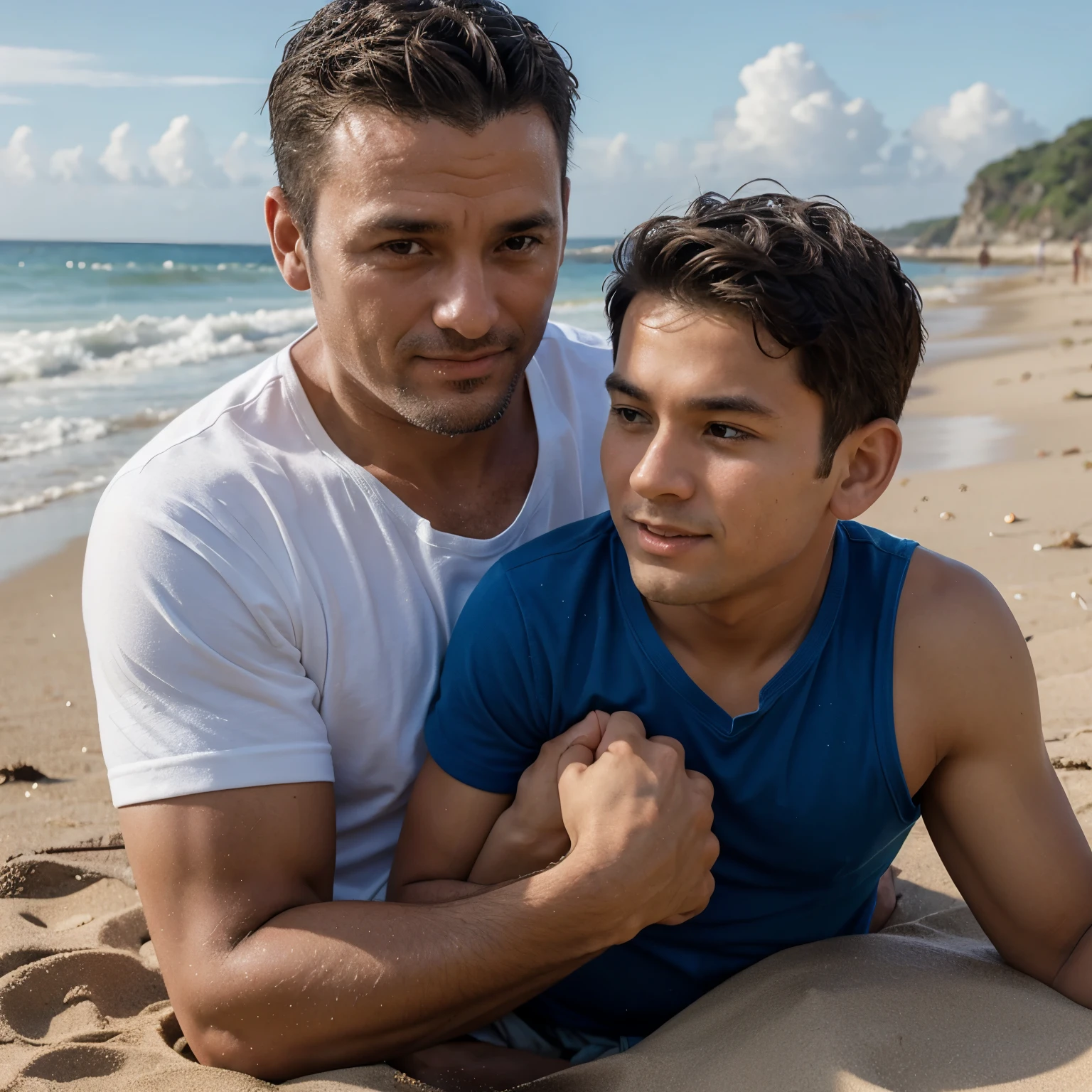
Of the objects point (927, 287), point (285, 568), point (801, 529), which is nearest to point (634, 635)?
point (801, 529)

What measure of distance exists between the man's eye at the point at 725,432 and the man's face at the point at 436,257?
2.01 feet

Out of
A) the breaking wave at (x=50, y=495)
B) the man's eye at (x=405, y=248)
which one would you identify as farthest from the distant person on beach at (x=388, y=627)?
the breaking wave at (x=50, y=495)

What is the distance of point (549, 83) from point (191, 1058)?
7.14ft

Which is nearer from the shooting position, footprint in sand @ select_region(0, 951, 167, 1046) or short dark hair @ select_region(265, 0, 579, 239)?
short dark hair @ select_region(265, 0, 579, 239)

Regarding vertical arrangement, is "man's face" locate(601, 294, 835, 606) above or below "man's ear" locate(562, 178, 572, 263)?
below

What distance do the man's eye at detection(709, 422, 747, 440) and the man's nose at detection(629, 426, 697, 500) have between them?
60mm

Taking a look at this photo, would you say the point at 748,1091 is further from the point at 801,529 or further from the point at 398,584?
the point at 398,584

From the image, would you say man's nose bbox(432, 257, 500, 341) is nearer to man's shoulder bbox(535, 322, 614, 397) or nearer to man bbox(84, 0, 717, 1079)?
man bbox(84, 0, 717, 1079)

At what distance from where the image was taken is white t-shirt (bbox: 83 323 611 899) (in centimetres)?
221

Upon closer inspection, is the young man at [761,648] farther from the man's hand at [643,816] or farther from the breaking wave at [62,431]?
the breaking wave at [62,431]

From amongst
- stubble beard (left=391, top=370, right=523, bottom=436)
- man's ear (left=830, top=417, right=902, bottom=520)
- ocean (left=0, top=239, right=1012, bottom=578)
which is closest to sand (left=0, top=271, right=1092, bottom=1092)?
man's ear (left=830, top=417, right=902, bottom=520)

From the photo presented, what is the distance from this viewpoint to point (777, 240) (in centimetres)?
218

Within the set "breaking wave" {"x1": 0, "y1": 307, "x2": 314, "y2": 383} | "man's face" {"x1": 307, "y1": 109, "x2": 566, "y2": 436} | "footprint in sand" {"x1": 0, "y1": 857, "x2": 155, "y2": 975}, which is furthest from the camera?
"breaking wave" {"x1": 0, "y1": 307, "x2": 314, "y2": 383}

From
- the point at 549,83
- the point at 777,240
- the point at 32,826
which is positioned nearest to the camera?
the point at 777,240
